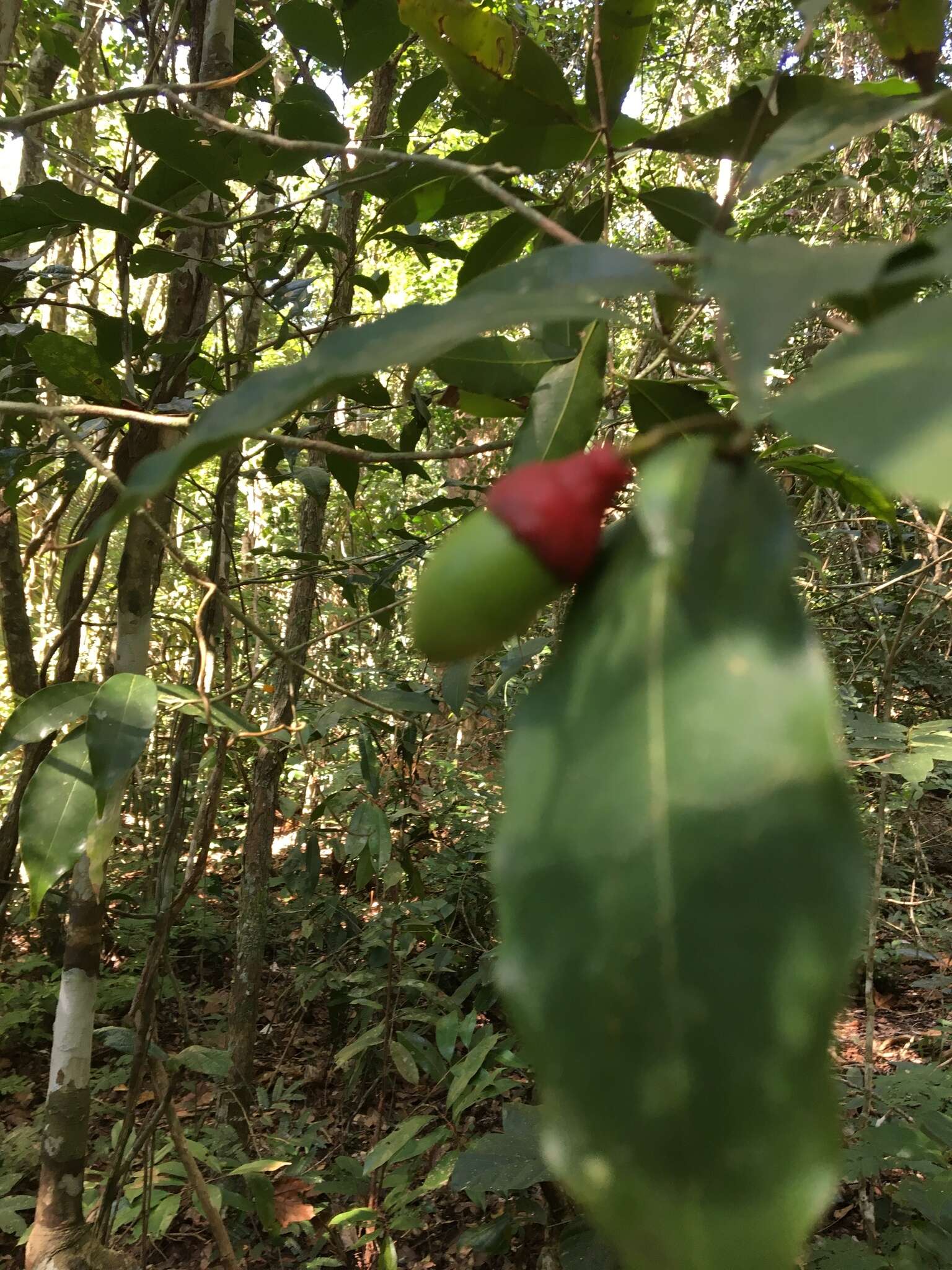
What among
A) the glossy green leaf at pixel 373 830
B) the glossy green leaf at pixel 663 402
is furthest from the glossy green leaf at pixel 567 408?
the glossy green leaf at pixel 373 830

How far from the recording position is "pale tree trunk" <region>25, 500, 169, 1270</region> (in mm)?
1004

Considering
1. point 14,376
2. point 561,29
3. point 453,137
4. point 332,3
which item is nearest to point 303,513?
point 14,376

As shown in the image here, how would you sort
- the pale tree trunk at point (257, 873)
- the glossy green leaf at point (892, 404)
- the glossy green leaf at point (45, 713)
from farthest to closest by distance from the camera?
the pale tree trunk at point (257, 873) → the glossy green leaf at point (45, 713) → the glossy green leaf at point (892, 404)

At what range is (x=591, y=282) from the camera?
294 millimetres

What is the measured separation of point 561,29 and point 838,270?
4907 mm

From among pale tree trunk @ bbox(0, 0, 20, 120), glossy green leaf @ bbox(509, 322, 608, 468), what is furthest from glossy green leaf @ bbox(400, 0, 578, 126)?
pale tree trunk @ bbox(0, 0, 20, 120)

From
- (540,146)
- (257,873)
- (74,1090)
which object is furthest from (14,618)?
(540,146)

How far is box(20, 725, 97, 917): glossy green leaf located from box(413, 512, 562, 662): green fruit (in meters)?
0.56

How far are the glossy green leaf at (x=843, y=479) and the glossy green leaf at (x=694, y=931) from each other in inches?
17.8

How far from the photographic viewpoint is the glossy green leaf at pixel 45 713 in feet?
2.55

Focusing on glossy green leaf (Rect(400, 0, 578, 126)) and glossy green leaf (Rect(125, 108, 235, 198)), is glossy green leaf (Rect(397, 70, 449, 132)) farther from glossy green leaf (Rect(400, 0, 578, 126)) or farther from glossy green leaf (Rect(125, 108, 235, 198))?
glossy green leaf (Rect(400, 0, 578, 126))

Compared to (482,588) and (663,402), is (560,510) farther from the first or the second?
(663,402)

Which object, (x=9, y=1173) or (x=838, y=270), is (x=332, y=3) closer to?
(x=838, y=270)

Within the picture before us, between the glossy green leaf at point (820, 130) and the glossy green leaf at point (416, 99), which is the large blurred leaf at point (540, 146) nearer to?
the glossy green leaf at point (820, 130)
